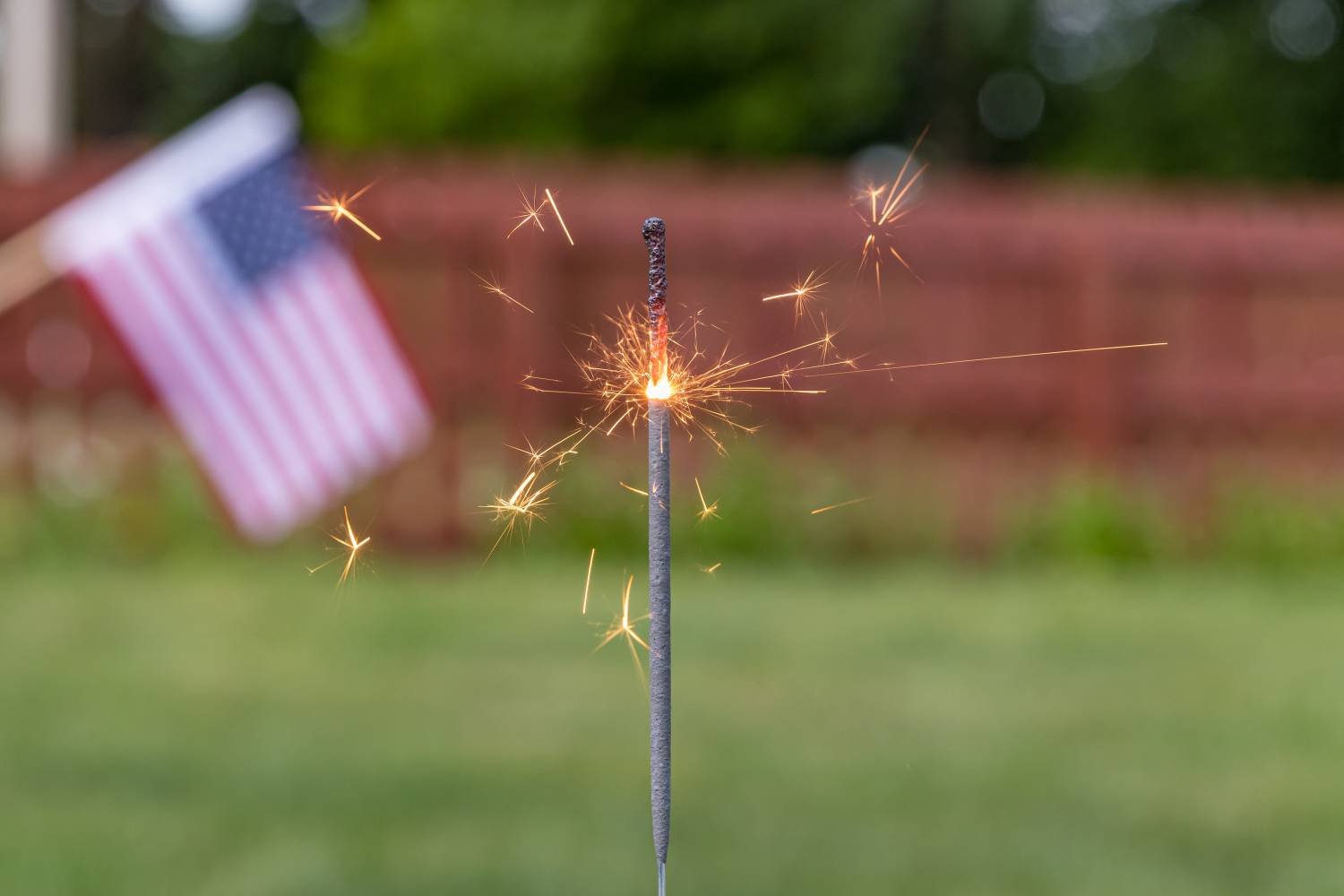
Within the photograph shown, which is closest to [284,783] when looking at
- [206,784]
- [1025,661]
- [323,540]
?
[206,784]

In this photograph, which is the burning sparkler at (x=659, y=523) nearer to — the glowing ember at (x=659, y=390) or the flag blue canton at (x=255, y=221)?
the glowing ember at (x=659, y=390)

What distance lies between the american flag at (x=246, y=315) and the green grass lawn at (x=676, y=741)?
0.66m

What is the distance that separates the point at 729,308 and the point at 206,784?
19.0 feet

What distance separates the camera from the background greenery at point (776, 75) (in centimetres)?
1900

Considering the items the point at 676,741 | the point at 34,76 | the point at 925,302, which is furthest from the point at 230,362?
the point at 34,76

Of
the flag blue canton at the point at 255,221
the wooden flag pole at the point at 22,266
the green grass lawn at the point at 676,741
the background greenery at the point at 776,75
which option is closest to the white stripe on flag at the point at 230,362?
the flag blue canton at the point at 255,221

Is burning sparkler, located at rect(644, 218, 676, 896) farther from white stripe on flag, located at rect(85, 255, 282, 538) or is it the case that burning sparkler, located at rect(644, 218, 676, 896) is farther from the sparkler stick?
white stripe on flag, located at rect(85, 255, 282, 538)

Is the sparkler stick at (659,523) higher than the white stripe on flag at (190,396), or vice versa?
the white stripe on flag at (190,396)

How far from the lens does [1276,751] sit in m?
4.70

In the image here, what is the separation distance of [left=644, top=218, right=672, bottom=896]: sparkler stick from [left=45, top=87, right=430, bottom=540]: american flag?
19.8 feet

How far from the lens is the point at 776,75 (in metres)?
19.8

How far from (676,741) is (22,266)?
224 inches

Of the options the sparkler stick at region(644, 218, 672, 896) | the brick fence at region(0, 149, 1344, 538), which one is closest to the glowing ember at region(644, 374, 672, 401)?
the sparkler stick at region(644, 218, 672, 896)

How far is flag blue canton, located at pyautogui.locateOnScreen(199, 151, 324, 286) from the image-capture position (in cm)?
636
